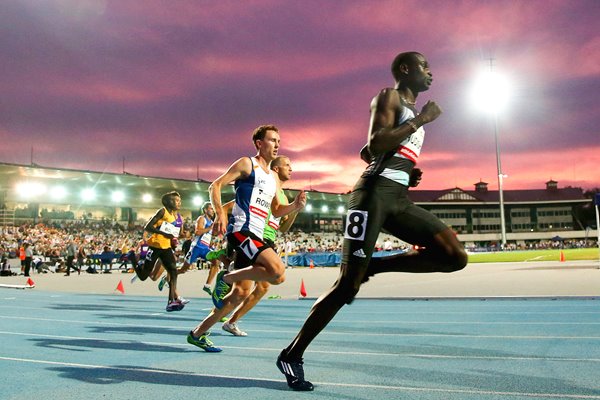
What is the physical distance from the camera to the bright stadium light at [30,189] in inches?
2055

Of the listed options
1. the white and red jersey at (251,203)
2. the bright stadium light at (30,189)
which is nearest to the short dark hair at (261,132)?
the white and red jersey at (251,203)

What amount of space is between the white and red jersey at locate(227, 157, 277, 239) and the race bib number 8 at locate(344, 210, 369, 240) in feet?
5.60

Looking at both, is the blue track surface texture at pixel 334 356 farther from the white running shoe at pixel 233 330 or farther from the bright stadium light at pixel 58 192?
the bright stadium light at pixel 58 192

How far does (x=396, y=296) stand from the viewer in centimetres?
1223

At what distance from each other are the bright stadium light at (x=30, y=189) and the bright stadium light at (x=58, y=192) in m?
0.83

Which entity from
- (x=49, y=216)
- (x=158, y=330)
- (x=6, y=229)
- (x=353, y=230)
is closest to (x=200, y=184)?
(x=49, y=216)

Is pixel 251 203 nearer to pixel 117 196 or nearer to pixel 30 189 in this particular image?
pixel 30 189

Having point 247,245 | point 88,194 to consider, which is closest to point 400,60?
point 247,245

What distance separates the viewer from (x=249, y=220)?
5.32 metres

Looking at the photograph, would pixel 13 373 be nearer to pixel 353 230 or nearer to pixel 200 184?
pixel 353 230

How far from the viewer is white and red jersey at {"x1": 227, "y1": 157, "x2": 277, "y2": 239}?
532 cm

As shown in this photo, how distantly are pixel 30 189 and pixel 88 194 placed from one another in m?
5.75

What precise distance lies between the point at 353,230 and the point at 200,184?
5659 centimetres

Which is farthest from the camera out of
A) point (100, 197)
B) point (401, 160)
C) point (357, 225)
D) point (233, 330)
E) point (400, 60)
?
point (100, 197)
